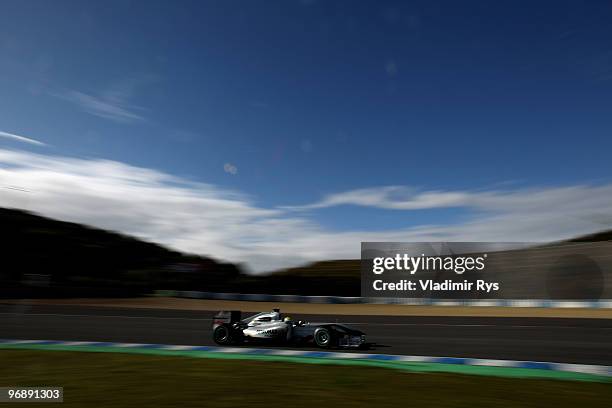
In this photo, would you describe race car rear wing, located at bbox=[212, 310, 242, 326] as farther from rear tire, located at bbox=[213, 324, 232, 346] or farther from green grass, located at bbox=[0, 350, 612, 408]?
green grass, located at bbox=[0, 350, 612, 408]

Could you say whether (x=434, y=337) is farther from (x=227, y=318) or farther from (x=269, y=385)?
(x=269, y=385)

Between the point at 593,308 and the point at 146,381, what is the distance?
28482mm

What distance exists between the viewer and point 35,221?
158 ft

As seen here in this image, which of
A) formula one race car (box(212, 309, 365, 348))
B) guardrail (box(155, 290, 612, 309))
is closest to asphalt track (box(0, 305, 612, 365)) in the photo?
formula one race car (box(212, 309, 365, 348))

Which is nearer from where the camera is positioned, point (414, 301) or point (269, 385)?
point (269, 385)

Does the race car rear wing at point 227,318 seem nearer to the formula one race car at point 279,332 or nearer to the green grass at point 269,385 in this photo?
the formula one race car at point 279,332

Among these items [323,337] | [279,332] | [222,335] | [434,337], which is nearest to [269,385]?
[323,337]

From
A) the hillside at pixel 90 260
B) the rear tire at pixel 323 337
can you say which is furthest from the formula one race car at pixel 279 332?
the hillside at pixel 90 260

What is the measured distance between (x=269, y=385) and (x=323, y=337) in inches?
180

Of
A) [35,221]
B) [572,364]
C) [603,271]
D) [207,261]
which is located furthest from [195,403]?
[35,221]

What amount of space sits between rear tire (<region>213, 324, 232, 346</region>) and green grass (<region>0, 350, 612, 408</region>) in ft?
10.5

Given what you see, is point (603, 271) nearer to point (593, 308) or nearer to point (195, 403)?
point (593, 308)

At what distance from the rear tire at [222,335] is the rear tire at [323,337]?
2135 millimetres

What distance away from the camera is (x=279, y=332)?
Result: 11531mm
